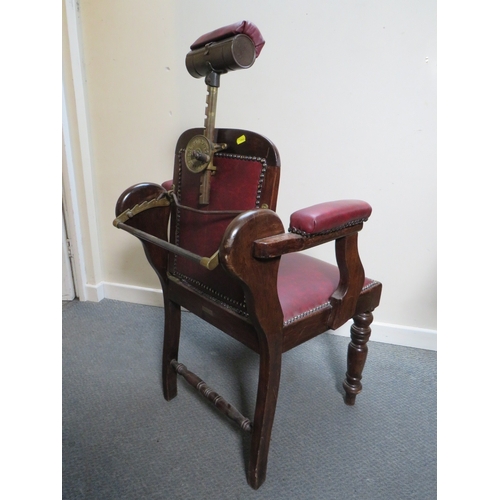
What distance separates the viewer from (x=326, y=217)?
823mm

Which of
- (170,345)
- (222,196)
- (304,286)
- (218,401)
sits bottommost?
(218,401)

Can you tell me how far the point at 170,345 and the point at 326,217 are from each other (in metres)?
0.76

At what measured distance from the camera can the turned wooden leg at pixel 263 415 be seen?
2.93ft

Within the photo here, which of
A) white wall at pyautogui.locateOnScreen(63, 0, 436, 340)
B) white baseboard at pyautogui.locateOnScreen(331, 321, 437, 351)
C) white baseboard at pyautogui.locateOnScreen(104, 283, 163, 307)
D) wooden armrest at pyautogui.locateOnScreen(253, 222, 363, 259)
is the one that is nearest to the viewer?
wooden armrest at pyautogui.locateOnScreen(253, 222, 363, 259)

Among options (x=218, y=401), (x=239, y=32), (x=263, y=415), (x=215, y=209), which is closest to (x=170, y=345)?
(x=218, y=401)

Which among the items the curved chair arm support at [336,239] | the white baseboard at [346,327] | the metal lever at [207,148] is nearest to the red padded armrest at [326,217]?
the curved chair arm support at [336,239]

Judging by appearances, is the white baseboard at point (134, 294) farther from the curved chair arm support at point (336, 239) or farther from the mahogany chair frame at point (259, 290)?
the curved chair arm support at point (336, 239)

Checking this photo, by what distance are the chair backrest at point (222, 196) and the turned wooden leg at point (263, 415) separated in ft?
0.50

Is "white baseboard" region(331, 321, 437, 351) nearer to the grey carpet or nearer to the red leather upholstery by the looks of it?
the grey carpet

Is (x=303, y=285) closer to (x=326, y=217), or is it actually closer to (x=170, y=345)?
(x=326, y=217)

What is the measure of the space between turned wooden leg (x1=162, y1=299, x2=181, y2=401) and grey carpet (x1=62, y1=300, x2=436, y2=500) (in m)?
0.06

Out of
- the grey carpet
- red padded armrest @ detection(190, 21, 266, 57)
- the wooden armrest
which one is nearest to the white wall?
the grey carpet

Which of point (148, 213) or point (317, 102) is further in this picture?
point (317, 102)

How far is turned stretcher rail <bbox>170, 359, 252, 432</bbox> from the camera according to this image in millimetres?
999
